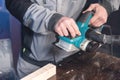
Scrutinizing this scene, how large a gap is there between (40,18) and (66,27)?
109 millimetres

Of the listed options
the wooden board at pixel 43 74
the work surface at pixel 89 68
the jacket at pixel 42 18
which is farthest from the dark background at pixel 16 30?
the wooden board at pixel 43 74

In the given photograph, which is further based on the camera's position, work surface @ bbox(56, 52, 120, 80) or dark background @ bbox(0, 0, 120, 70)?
dark background @ bbox(0, 0, 120, 70)

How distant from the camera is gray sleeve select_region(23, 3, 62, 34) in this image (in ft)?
2.87

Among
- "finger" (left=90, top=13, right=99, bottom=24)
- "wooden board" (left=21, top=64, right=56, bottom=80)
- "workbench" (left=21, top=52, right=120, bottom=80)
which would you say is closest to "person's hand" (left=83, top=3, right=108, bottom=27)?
"finger" (left=90, top=13, right=99, bottom=24)

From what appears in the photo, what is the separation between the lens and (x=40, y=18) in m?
0.90

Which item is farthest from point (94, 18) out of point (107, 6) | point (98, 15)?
point (107, 6)

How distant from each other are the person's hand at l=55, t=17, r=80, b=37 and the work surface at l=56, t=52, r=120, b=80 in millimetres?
160

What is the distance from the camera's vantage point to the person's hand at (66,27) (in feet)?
2.74

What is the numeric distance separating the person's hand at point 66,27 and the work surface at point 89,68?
160mm

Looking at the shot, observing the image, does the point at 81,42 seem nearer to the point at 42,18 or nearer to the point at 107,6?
the point at 42,18

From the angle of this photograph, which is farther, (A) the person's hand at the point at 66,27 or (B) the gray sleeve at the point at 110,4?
(B) the gray sleeve at the point at 110,4

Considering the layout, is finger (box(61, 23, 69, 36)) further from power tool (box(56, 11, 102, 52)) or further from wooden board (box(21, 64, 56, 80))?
wooden board (box(21, 64, 56, 80))

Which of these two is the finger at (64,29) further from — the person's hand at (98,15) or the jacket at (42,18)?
the person's hand at (98,15)

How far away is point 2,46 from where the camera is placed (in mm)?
898
